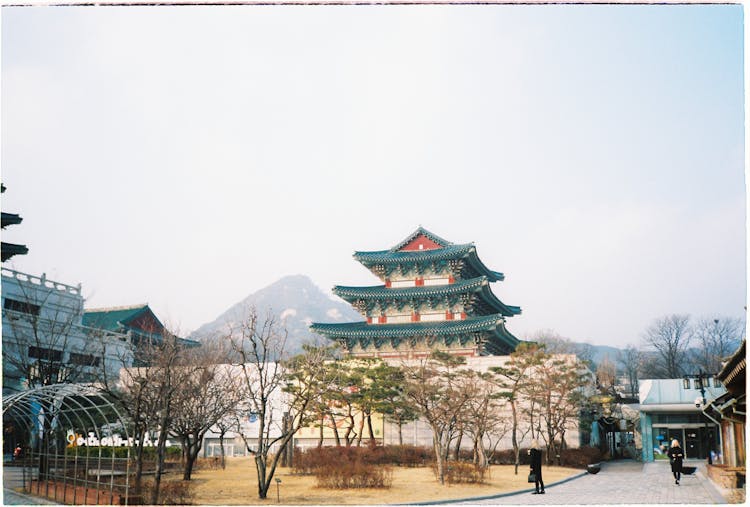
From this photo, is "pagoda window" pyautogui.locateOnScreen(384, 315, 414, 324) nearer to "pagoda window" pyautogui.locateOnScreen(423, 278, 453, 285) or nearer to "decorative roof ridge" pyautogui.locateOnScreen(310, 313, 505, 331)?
"decorative roof ridge" pyautogui.locateOnScreen(310, 313, 505, 331)

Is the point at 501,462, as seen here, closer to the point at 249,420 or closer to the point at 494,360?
the point at 494,360

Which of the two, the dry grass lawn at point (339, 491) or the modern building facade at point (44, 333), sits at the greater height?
the modern building facade at point (44, 333)

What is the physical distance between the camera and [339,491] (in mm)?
18438

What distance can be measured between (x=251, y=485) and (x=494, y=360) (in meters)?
16.3

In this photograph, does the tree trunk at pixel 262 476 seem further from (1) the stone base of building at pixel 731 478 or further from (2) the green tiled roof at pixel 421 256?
(2) the green tiled roof at pixel 421 256

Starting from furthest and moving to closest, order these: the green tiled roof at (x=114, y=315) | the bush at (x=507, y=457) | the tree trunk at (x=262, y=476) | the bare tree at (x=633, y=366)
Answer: the bare tree at (x=633, y=366)
the green tiled roof at (x=114, y=315)
the bush at (x=507, y=457)
the tree trunk at (x=262, y=476)

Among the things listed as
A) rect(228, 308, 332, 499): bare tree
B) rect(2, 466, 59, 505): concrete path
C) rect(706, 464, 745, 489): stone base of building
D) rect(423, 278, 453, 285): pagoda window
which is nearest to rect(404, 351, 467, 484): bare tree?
rect(228, 308, 332, 499): bare tree

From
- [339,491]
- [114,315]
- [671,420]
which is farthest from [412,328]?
[114,315]

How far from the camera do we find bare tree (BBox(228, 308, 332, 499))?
655 inches

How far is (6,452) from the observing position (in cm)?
2844

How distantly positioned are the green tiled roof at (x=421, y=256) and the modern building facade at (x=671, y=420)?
1019 centimetres

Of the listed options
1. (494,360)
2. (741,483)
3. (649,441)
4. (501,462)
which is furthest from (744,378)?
(649,441)

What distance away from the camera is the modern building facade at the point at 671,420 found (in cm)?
3416

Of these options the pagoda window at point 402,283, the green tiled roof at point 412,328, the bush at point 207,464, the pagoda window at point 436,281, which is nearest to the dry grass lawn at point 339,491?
the bush at point 207,464
